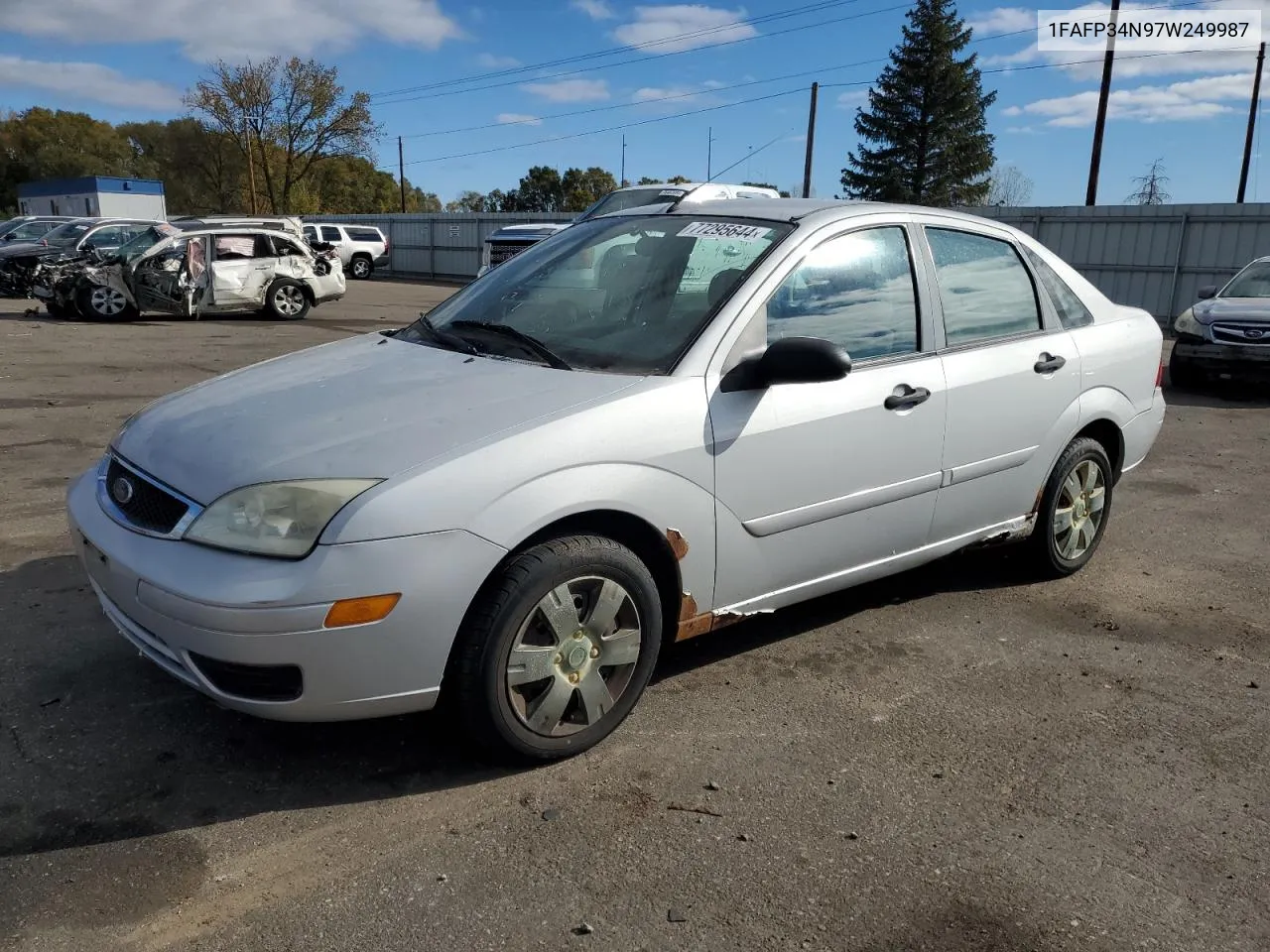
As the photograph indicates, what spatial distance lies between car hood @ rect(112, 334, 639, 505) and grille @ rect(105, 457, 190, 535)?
0.05 meters

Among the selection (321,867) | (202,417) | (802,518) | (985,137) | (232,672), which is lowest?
(321,867)

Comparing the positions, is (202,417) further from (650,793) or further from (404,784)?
(650,793)

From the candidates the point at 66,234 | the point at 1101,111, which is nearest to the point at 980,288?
the point at 66,234

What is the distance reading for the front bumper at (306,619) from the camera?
256 centimetres

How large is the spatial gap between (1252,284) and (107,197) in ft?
148

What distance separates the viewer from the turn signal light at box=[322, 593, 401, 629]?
8.46 ft

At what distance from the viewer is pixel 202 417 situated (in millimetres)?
3141

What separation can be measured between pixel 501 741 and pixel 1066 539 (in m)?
3.16

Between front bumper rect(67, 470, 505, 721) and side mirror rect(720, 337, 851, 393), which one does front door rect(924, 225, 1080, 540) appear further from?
front bumper rect(67, 470, 505, 721)

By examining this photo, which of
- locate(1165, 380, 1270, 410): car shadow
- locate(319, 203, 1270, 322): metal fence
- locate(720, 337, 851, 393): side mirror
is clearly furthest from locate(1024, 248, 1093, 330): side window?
locate(319, 203, 1270, 322): metal fence

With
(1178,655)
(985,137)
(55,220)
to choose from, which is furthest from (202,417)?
(985,137)

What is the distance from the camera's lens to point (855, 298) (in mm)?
3746

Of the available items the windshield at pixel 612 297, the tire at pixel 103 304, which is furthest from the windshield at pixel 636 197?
the windshield at pixel 612 297

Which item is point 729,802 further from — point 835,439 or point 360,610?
point 835,439
